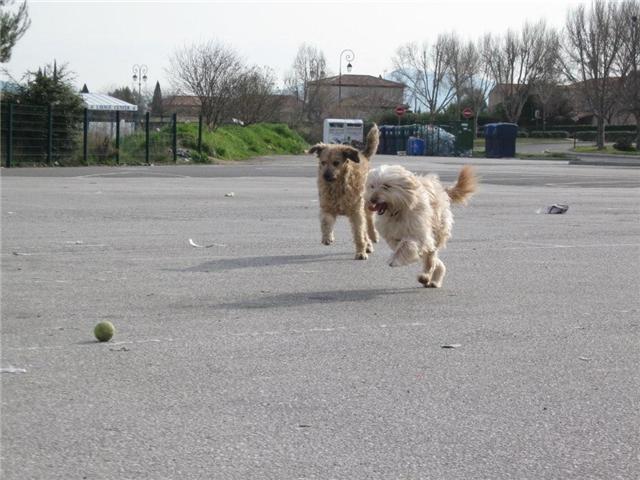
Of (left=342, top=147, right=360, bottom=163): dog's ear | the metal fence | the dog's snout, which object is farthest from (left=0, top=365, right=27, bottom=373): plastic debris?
the metal fence

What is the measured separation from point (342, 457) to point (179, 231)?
373 inches

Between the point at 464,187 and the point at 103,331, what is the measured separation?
193 inches

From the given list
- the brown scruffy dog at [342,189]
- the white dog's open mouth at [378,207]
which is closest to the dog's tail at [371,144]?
the brown scruffy dog at [342,189]

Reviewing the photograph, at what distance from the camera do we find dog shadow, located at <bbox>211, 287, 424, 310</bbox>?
8320 mm

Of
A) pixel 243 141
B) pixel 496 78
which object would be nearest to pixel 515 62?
pixel 496 78

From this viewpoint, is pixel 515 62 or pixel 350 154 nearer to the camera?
pixel 350 154

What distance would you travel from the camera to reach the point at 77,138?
36062mm

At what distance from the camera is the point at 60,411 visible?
5188 mm

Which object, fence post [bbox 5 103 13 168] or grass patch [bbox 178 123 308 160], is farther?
grass patch [bbox 178 123 308 160]

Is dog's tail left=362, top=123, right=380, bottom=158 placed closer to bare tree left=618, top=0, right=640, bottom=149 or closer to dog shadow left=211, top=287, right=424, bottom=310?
dog shadow left=211, top=287, right=424, bottom=310

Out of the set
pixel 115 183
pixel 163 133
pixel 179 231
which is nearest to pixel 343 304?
pixel 179 231

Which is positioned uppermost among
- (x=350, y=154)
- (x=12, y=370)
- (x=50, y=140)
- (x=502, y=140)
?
(x=502, y=140)

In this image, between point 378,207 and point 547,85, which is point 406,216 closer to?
point 378,207

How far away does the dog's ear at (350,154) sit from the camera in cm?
1202
